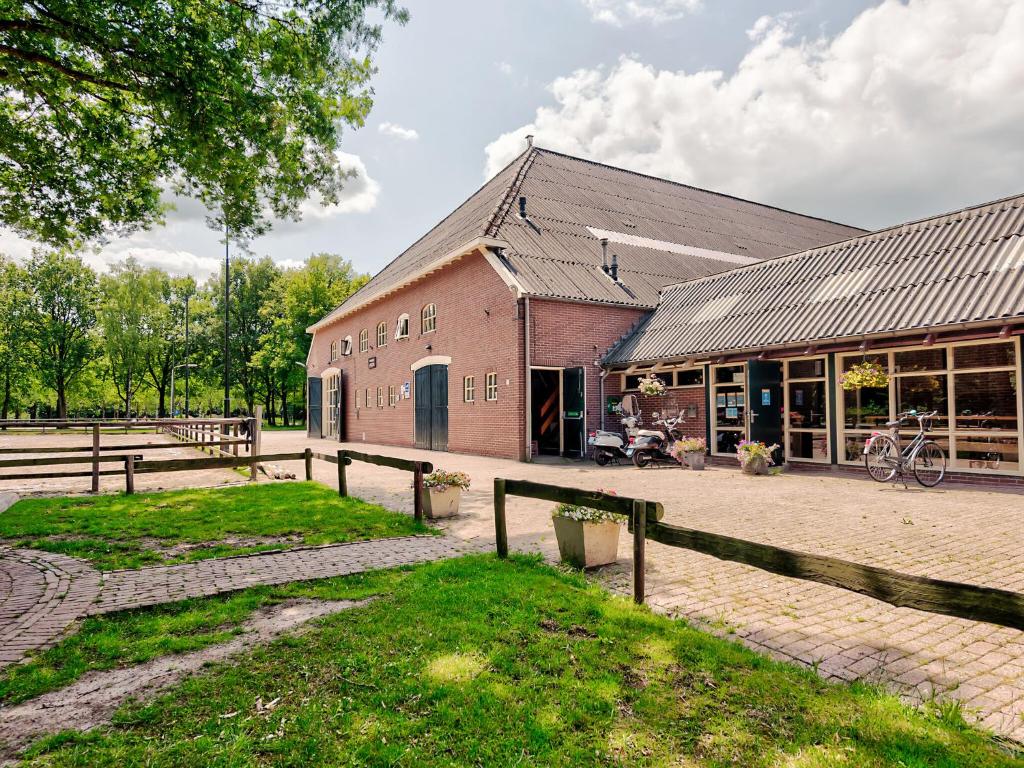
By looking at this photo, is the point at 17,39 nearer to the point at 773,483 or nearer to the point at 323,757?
the point at 323,757

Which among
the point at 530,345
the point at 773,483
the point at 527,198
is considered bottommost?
the point at 773,483

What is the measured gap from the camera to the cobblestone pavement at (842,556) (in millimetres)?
3395

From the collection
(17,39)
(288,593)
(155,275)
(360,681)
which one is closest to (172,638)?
(288,593)

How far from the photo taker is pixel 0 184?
10.1 meters

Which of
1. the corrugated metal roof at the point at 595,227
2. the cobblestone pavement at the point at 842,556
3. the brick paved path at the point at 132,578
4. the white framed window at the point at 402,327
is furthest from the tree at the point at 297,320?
the brick paved path at the point at 132,578

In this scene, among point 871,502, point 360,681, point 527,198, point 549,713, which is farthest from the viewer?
point 527,198

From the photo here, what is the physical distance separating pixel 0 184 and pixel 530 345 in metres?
11.4

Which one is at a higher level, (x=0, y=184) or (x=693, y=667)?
(x=0, y=184)

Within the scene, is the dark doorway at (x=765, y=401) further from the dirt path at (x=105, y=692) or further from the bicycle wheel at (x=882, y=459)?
the dirt path at (x=105, y=692)

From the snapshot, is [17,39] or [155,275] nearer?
[17,39]

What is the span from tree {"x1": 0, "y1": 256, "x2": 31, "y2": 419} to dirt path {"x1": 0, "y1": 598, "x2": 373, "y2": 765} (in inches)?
2124

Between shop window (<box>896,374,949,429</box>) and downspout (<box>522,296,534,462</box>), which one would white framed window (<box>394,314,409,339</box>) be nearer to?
downspout (<box>522,296,534,462</box>)

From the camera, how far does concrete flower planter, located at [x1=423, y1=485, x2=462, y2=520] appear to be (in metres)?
7.94

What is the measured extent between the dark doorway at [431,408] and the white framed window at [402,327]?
6.46 ft
